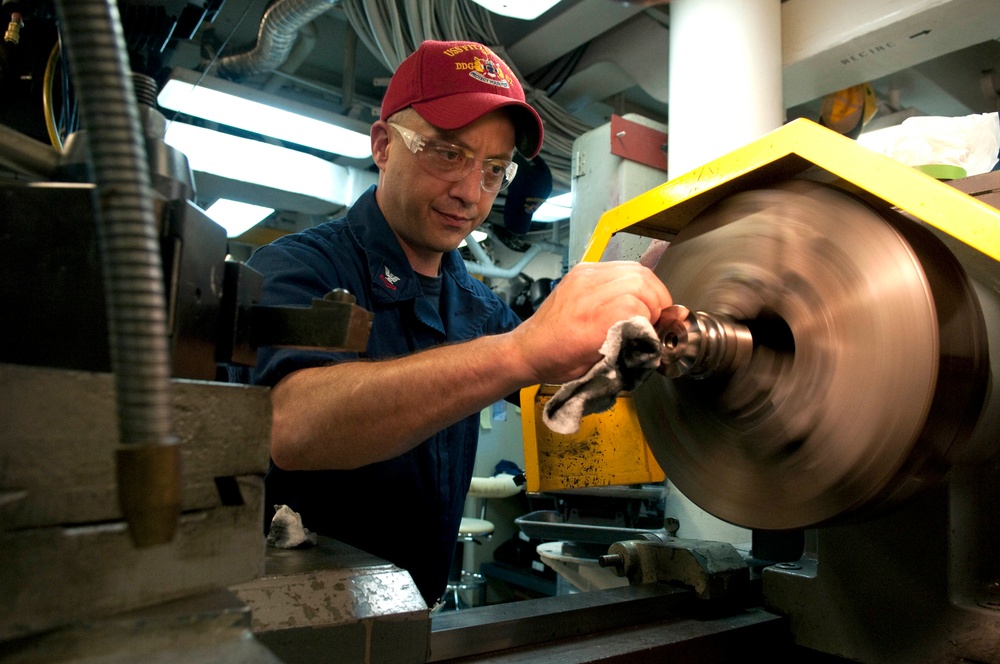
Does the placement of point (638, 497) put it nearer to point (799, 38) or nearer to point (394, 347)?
point (394, 347)

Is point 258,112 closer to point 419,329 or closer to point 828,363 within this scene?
point 419,329

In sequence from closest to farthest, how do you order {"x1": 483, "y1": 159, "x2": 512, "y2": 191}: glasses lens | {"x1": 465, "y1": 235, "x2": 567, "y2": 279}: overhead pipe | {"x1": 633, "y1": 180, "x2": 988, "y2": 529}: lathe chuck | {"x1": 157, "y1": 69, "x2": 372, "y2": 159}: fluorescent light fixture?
{"x1": 633, "y1": 180, "x2": 988, "y2": 529}: lathe chuck < {"x1": 483, "y1": 159, "x2": 512, "y2": 191}: glasses lens < {"x1": 157, "y1": 69, "x2": 372, "y2": 159}: fluorescent light fixture < {"x1": 465, "y1": 235, "x2": 567, "y2": 279}: overhead pipe

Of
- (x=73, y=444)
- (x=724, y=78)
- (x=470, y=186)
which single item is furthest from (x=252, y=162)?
(x=73, y=444)

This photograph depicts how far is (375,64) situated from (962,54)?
2.84m

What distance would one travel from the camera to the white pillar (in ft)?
6.84

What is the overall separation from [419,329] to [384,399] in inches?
21.7

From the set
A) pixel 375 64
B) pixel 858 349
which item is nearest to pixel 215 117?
pixel 375 64

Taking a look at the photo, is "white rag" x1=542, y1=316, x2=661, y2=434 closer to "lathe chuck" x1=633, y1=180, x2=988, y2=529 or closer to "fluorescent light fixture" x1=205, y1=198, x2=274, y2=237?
"lathe chuck" x1=633, y1=180, x2=988, y2=529

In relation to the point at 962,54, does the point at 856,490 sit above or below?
below

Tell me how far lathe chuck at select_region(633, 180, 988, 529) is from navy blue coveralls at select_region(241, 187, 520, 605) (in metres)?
0.63

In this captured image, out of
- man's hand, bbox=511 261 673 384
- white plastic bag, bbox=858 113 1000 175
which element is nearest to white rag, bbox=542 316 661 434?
man's hand, bbox=511 261 673 384

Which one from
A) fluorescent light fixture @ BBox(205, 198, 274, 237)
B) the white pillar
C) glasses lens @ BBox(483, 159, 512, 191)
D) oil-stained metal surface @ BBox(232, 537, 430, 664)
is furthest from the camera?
fluorescent light fixture @ BBox(205, 198, 274, 237)

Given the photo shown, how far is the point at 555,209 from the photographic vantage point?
4.23 meters

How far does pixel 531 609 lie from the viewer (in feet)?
3.38
